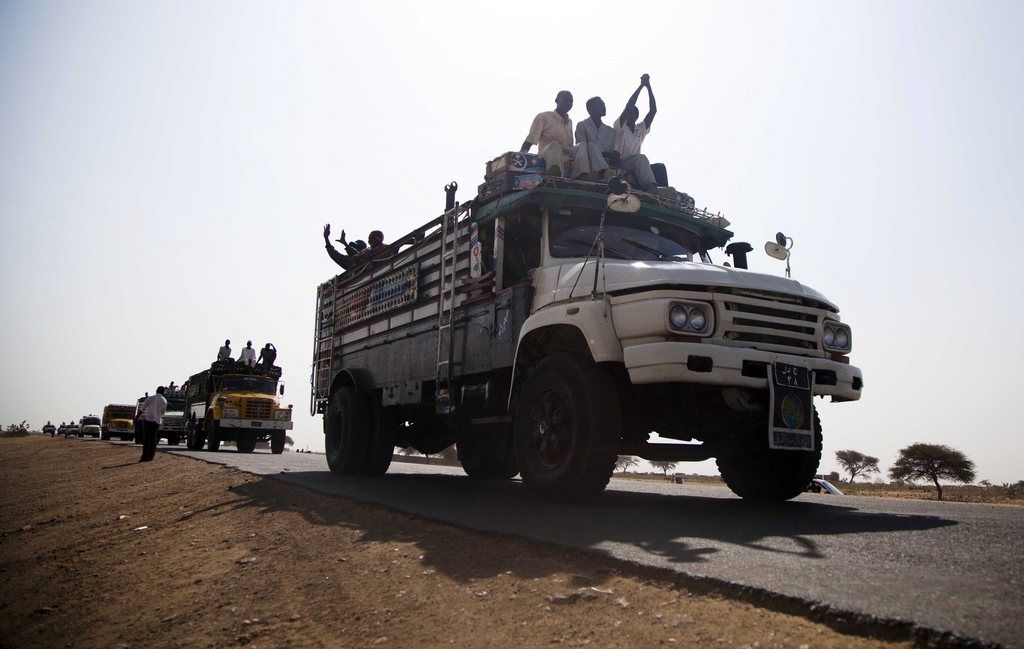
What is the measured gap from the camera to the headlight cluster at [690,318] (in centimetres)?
515

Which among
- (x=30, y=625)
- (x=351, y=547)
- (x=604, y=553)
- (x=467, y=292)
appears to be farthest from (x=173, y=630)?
(x=467, y=292)

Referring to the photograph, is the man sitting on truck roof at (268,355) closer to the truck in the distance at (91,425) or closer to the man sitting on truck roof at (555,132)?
the man sitting on truck roof at (555,132)

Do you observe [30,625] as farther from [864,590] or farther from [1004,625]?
[1004,625]

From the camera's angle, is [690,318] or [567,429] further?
[567,429]

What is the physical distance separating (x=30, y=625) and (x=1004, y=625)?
17.3ft

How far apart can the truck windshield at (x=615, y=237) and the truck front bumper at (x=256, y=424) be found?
1830cm

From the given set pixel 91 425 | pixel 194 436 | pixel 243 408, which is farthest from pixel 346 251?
pixel 91 425

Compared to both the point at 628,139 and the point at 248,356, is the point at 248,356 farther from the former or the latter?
the point at 628,139

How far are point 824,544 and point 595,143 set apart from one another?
5.07 m

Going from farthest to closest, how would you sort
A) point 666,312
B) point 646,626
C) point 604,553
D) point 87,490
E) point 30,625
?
point 87,490, point 666,312, point 30,625, point 604,553, point 646,626

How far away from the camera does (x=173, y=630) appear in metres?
3.80

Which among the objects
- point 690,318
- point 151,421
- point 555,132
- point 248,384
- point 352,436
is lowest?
point 352,436

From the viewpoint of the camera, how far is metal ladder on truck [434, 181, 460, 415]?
7.79 m

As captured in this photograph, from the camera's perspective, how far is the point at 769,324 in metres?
5.48
